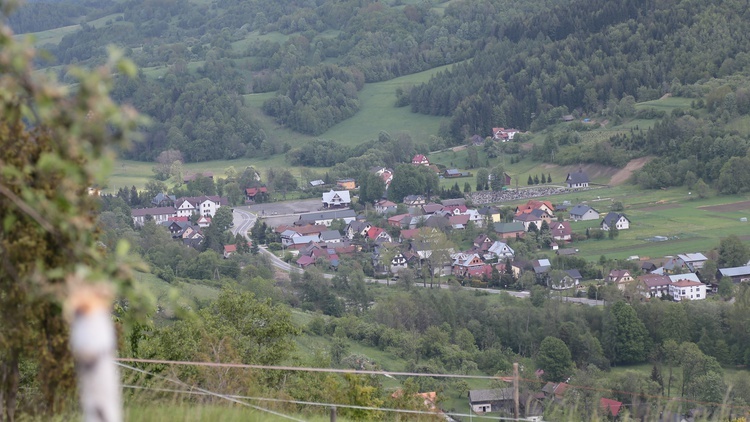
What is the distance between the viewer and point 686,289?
33.3 metres

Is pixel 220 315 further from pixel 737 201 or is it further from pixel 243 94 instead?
pixel 243 94

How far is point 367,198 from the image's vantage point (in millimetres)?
57219

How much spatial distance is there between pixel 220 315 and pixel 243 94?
78859 millimetres

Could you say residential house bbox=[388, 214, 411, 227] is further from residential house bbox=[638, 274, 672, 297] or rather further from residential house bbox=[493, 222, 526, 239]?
residential house bbox=[638, 274, 672, 297]

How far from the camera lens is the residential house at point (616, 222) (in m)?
42.0

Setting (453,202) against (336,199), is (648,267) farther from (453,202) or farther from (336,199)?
(336,199)

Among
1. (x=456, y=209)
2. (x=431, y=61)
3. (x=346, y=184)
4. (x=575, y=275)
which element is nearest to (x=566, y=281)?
(x=575, y=275)

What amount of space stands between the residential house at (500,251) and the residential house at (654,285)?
8.03m

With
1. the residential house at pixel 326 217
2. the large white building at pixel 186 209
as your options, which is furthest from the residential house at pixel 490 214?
the large white building at pixel 186 209

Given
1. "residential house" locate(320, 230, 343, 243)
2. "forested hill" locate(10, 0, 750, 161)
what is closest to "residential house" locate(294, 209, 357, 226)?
"residential house" locate(320, 230, 343, 243)

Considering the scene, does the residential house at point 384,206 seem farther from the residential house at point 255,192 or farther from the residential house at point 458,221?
the residential house at point 255,192

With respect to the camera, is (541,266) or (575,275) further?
(541,266)

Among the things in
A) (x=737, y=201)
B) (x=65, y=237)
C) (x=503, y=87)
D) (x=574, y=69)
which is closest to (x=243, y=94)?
(x=503, y=87)

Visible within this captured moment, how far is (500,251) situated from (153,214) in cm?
2321
